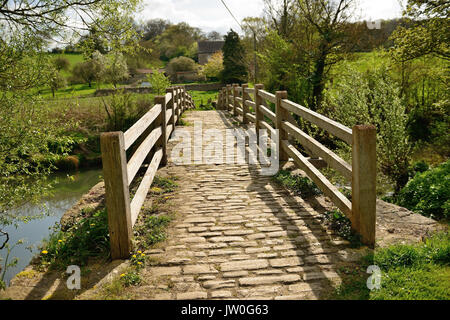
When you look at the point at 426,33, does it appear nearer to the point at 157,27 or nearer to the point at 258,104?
the point at 258,104

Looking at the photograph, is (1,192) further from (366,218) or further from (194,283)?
(366,218)

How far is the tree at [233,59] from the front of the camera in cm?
3884

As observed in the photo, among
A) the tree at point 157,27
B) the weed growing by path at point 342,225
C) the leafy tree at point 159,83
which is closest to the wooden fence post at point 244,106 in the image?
the weed growing by path at point 342,225

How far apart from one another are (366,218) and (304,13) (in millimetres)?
15081

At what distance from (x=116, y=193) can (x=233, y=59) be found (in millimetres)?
37135

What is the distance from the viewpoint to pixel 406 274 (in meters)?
3.03

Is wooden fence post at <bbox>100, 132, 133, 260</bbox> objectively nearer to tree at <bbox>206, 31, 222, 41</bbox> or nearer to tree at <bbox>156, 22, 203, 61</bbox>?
tree at <bbox>156, 22, 203, 61</bbox>

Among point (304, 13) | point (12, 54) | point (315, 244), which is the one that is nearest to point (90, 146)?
point (12, 54)

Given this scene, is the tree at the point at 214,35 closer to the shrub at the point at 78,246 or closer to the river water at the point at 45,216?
the river water at the point at 45,216

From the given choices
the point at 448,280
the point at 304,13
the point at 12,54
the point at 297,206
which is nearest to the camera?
the point at 448,280

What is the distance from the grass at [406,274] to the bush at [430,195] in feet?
5.81

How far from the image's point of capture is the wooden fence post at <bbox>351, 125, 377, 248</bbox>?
3479 mm

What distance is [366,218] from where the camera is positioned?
11.9 ft
